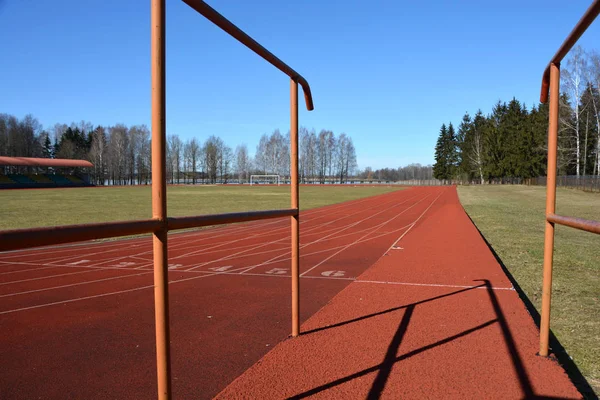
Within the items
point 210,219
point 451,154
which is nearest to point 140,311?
point 210,219

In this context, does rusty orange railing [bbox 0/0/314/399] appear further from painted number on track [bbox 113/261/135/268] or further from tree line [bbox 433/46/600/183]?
tree line [bbox 433/46/600/183]

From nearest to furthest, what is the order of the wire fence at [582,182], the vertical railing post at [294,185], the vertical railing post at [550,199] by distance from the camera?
the vertical railing post at [550,199], the vertical railing post at [294,185], the wire fence at [582,182]

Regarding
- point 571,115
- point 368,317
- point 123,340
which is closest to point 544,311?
point 368,317

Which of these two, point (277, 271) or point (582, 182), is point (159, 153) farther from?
point (582, 182)

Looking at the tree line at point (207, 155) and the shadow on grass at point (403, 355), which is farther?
the tree line at point (207, 155)

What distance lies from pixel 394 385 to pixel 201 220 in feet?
5.91

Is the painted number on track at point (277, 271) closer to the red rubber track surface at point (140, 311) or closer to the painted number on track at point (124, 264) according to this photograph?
the red rubber track surface at point (140, 311)

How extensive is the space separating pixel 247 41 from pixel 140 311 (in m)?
3.62

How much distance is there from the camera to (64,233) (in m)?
1.33

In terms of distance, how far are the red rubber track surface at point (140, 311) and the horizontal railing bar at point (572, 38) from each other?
327cm

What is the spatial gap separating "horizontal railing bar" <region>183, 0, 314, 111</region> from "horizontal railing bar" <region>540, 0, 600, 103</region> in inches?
78.9

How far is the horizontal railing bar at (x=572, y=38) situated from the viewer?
96.8 inches

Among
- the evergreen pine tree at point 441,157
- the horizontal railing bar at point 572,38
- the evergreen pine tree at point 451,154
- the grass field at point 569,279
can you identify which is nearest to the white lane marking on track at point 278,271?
the grass field at point 569,279

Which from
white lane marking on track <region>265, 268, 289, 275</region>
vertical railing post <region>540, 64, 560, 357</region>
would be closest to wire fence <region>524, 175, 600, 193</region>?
white lane marking on track <region>265, 268, 289, 275</region>
